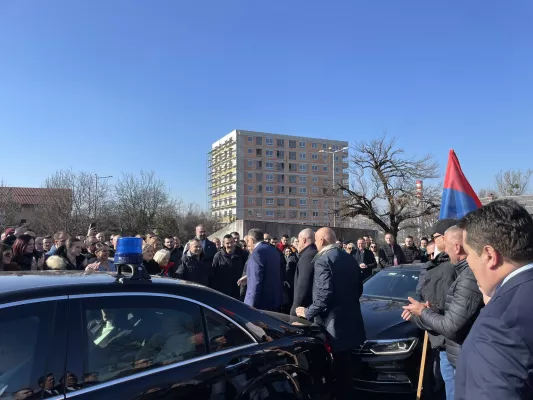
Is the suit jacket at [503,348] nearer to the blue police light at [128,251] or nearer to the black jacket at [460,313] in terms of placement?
the black jacket at [460,313]

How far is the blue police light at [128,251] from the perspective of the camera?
2.65 m

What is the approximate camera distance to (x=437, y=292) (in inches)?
161

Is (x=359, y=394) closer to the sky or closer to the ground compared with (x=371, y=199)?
closer to the ground

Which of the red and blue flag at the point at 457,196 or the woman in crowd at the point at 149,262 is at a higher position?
the red and blue flag at the point at 457,196

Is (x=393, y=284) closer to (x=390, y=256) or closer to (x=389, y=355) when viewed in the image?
(x=389, y=355)

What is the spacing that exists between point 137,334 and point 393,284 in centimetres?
532

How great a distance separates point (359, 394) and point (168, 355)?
11.5 ft

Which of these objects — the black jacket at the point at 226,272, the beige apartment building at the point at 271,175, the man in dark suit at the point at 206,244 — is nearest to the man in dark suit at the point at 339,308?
the black jacket at the point at 226,272

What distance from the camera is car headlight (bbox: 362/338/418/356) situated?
15.9 ft

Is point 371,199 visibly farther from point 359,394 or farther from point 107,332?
point 107,332

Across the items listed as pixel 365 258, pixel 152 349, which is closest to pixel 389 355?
pixel 152 349

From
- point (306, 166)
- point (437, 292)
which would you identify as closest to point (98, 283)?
point (437, 292)

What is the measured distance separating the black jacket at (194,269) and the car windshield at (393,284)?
111 inches

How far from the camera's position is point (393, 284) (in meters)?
6.73
